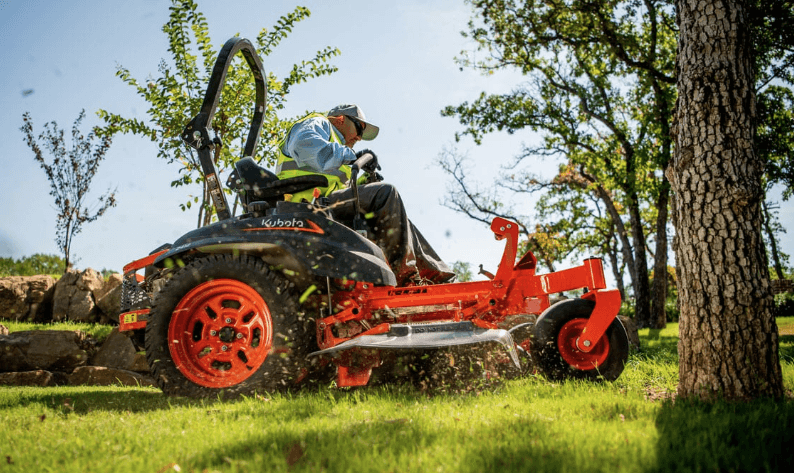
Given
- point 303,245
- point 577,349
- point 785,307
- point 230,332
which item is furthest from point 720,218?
point 785,307

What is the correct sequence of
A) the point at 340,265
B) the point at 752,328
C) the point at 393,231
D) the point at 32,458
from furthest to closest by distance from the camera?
1. the point at 393,231
2. the point at 340,265
3. the point at 752,328
4. the point at 32,458

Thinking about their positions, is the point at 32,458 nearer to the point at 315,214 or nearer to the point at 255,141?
the point at 315,214

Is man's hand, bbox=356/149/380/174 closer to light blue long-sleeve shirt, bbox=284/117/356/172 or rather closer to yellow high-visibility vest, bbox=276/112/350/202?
light blue long-sleeve shirt, bbox=284/117/356/172

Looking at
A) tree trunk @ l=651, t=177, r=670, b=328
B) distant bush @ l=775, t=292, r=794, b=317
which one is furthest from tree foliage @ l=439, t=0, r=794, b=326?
distant bush @ l=775, t=292, r=794, b=317

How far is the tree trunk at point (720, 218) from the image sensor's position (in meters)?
2.92

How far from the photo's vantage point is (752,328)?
292 centimetres

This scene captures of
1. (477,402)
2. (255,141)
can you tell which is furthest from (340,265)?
(255,141)

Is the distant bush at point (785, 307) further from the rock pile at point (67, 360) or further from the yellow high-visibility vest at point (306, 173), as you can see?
the yellow high-visibility vest at point (306, 173)

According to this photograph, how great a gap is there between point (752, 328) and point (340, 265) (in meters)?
2.40

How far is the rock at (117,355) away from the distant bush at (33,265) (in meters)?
6.76

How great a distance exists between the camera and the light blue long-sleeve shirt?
161 inches

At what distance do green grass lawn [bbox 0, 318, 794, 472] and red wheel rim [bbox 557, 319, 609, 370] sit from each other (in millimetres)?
321

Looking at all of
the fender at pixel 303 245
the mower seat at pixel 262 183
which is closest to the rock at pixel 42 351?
the fender at pixel 303 245

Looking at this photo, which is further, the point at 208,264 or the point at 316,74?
the point at 316,74
